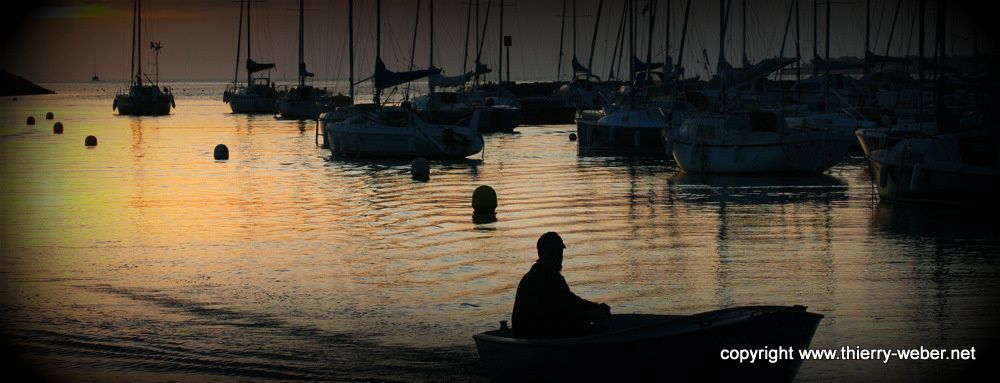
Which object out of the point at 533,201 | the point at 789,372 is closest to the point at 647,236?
the point at 533,201

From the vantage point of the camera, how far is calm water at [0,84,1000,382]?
42.9 ft

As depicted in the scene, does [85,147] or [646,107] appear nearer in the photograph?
[646,107]

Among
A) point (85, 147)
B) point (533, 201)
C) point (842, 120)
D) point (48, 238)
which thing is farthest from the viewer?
point (85, 147)

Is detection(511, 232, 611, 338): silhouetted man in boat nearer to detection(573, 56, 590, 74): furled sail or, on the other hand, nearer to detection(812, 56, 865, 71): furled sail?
detection(812, 56, 865, 71): furled sail

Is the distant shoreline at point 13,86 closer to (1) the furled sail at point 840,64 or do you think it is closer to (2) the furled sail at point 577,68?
(2) the furled sail at point 577,68

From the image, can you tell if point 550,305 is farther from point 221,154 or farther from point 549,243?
point 221,154

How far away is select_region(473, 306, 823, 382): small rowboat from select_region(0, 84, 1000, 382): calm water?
1307 mm

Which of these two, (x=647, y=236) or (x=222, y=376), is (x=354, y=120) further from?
(x=222, y=376)

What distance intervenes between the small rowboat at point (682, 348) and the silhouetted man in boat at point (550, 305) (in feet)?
0.58

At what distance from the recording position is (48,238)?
22.3m

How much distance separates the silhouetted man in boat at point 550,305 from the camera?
10.6 meters

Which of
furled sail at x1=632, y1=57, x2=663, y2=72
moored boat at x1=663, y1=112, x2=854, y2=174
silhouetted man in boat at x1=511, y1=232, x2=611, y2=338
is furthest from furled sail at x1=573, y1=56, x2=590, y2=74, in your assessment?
silhouetted man in boat at x1=511, y1=232, x2=611, y2=338

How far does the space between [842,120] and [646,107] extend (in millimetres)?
6707

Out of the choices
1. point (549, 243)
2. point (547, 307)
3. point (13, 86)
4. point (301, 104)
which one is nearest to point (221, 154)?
point (547, 307)
